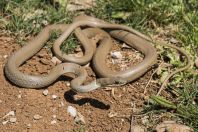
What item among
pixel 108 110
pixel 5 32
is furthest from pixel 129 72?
pixel 5 32

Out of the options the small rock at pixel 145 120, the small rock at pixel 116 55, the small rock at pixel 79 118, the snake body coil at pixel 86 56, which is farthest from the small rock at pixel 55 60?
the small rock at pixel 145 120

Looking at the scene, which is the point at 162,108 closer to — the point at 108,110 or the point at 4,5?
the point at 108,110

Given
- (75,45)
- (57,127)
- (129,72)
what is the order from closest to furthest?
(57,127) → (129,72) → (75,45)

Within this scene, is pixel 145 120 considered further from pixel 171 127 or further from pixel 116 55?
pixel 116 55

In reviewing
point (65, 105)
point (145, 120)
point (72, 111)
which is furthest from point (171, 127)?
point (65, 105)

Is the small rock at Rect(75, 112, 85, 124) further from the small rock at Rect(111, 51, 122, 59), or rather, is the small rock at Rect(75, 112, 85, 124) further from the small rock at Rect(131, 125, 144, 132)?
the small rock at Rect(111, 51, 122, 59)

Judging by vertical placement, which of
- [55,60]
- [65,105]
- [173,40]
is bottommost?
[65,105]

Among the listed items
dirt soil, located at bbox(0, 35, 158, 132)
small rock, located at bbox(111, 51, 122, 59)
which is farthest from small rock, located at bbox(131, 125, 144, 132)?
small rock, located at bbox(111, 51, 122, 59)
